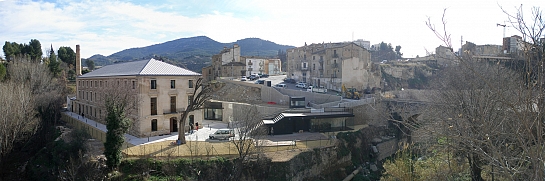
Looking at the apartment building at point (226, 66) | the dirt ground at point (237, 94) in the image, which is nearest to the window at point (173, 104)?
the dirt ground at point (237, 94)

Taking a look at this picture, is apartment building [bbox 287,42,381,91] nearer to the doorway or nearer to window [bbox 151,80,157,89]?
the doorway

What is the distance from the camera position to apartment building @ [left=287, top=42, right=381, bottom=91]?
48.6 m

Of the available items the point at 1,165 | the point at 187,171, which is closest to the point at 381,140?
the point at 187,171

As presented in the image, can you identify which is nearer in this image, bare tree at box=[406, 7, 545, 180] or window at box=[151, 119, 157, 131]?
bare tree at box=[406, 7, 545, 180]

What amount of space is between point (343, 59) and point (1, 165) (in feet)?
134

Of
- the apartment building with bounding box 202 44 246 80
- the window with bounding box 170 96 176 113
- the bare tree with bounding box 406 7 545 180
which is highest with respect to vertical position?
the apartment building with bounding box 202 44 246 80

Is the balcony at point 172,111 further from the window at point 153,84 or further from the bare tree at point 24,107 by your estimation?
the bare tree at point 24,107

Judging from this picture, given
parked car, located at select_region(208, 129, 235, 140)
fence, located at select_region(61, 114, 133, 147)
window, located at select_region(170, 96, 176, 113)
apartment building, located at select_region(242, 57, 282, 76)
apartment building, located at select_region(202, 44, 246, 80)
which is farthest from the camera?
apartment building, located at select_region(242, 57, 282, 76)

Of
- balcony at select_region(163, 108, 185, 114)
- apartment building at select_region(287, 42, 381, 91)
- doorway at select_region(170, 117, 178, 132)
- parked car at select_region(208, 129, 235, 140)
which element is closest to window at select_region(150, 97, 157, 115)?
balcony at select_region(163, 108, 185, 114)

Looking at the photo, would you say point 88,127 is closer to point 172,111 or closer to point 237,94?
point 172,111

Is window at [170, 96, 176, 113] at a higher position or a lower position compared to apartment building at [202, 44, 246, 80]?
lower

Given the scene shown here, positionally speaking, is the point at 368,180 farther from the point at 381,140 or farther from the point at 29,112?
the point at 29,112

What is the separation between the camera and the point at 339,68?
4875 cm

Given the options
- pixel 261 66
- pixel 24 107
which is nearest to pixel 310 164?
pixel 24 107
